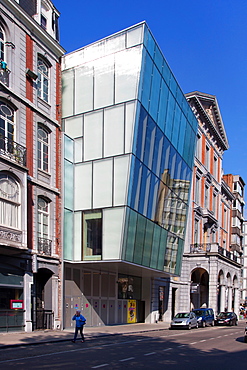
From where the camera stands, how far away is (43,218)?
25891 mm

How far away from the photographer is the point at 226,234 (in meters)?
68.9

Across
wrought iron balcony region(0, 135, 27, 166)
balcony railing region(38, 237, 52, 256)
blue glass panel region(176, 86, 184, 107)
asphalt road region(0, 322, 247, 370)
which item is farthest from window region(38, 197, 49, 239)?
blue glass panel region(176, 86, 184, 107)

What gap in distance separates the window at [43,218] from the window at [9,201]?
8.99ft

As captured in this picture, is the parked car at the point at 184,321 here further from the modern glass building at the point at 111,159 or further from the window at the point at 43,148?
the window at the point at 43,148

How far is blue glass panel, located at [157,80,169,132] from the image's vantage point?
30.4 meters

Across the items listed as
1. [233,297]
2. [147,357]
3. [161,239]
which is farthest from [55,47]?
[233,297]

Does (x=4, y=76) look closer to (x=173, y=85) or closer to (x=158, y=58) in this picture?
(x=158, y=58)

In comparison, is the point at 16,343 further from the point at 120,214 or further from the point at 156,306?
the point at 156,306

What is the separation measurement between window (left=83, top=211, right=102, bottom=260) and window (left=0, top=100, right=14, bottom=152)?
273 inches

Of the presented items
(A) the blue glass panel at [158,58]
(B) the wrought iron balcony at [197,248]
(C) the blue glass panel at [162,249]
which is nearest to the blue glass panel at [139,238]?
(C) the blue glass panel at [162,249]

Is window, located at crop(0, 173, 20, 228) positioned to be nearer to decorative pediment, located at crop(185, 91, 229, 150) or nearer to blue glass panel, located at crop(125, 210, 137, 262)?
blue glass panel, located at crop(125, 210, 137, 262)

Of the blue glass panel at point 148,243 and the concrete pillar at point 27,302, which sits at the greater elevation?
the blue glass panel at point 148,243

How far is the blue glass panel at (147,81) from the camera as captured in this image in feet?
89.8

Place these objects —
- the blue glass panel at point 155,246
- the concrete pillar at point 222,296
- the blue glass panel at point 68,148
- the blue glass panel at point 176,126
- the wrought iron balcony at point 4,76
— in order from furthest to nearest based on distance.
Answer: the concrete pillar at point 222,296 → the blue glass panel at point 176,126 → the blue glass panel at point 155,246 → the blue glass panel at point 68,148 → the wrought iron balcony at point 4,76
